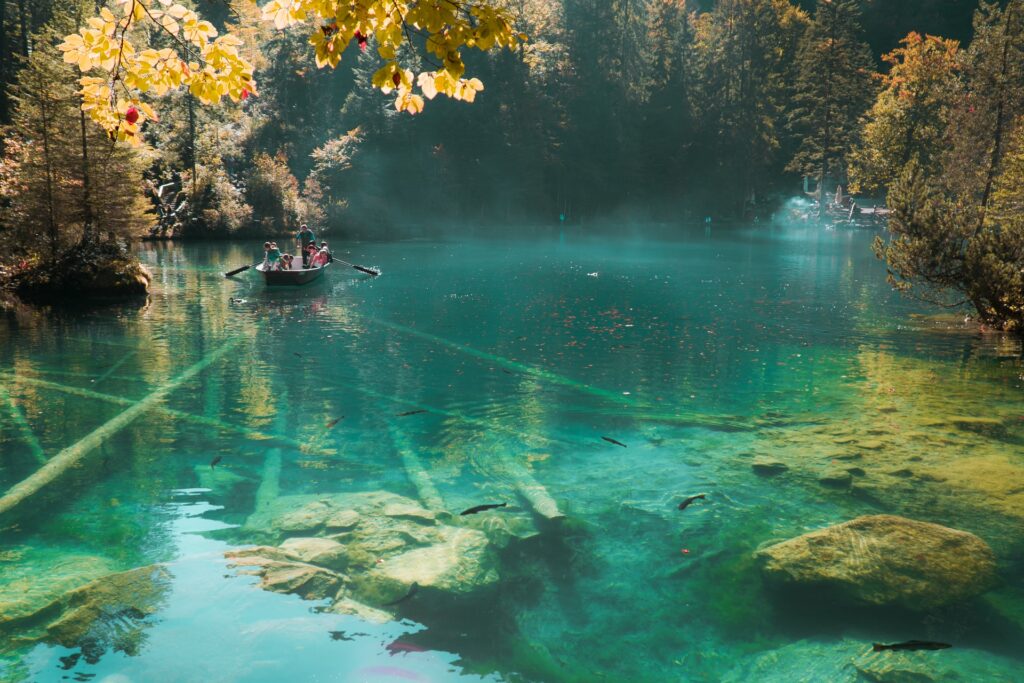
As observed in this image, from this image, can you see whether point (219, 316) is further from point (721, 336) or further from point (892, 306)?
point (892, 306)

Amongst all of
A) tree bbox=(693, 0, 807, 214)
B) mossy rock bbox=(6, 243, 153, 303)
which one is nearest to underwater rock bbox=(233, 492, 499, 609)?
mossy rock bbox=(6, 243, 153, 303)

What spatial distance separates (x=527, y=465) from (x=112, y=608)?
228 inches

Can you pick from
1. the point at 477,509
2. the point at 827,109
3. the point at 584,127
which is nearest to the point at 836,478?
the point at 477,509

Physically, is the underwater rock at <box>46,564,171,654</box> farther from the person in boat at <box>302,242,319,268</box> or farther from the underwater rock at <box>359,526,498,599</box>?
the person in boat at <box>302,242,319,268</box>

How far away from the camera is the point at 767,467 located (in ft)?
37.3

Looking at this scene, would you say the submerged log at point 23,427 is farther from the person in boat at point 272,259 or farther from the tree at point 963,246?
the tree at point 963,246

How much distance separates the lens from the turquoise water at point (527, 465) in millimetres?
7062

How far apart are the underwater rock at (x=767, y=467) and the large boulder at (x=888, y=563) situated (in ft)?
7.43

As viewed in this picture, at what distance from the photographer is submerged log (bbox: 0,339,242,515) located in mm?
10070

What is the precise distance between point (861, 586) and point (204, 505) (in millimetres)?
7814

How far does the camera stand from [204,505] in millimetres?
9828

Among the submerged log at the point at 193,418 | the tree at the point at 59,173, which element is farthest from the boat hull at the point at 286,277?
the submerged log at the point at 193,418

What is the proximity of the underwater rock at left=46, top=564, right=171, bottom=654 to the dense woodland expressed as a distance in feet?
154

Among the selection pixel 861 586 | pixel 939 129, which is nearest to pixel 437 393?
pixel 861 586
